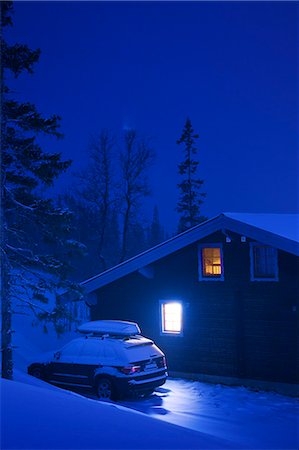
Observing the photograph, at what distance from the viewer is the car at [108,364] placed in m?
12.2

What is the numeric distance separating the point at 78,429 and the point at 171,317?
12796 millimetres

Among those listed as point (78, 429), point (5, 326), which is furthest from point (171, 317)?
point (78, 429)

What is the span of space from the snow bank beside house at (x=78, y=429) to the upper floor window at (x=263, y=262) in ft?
34.6

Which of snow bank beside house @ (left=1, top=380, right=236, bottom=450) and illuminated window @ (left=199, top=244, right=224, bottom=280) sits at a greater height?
illuminated window @ (left=199, top=244, right=224, bottom=280)

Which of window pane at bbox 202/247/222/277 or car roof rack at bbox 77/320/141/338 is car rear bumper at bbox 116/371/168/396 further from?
window pane at bbox 202/247/222/277

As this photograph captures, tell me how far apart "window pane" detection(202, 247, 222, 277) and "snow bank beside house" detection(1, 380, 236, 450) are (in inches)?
436

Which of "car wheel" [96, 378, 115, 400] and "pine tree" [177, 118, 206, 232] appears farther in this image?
"pine tree" [177, 118, 206, 232]

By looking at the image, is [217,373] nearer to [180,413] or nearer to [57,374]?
[180,413]

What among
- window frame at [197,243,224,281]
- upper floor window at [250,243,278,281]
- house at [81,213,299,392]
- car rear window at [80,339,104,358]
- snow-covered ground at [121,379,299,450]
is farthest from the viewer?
window frame at [197,243,224,281]

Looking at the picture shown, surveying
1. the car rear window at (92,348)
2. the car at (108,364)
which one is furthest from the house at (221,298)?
the car rear window at (92,348)

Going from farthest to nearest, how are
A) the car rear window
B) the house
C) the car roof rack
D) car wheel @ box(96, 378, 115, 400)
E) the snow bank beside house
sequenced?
the house, the car roof rack, the car rear window, car wheel @ box(96, 378, 115, 400), the snow bank beside house

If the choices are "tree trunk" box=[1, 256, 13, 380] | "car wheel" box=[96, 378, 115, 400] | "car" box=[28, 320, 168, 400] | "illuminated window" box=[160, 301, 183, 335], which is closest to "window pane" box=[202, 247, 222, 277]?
"illuminated window" box=[160, 301, 183, 335]

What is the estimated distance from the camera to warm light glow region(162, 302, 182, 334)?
663 inches

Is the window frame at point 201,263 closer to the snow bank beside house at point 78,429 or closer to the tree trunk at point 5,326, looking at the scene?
the tree trunk at point 5,326
